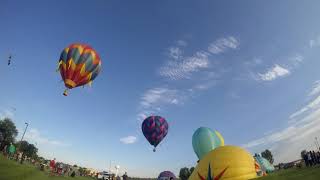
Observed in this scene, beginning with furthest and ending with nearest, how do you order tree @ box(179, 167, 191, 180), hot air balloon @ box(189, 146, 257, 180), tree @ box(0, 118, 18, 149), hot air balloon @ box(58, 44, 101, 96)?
1. tree @ box(0, 118, 18, 149)
2. tree @ box(179, 167, 191, 180)
3. hot air balloon @ box(58, 44, 101, 96)
4. hot air balloon @ box(189, 146, 257, 180)

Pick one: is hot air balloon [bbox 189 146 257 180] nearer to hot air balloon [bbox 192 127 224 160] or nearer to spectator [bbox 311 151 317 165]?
hot air balloon [bbox 192 127 224 160]

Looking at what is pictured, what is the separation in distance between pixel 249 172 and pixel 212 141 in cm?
1449

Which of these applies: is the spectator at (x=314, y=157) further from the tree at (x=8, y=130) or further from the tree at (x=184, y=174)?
the tree at (x=8, y=130)

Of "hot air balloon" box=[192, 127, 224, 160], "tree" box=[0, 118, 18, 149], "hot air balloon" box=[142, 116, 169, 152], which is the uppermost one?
"tree" box=[0, 118, 18, 149]

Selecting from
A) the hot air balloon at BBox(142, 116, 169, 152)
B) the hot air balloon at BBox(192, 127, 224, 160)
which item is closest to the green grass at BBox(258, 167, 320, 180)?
the hot air balloon at BBox(192, 127, 224, 160)

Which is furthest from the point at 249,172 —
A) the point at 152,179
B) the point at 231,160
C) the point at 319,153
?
the point at 152,179

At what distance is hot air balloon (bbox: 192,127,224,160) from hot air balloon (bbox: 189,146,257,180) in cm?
1352

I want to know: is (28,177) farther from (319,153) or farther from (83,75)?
(319,153)

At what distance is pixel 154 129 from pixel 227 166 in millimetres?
38700

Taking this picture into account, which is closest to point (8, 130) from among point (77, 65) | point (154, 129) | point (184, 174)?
point (184, 174)

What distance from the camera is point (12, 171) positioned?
3053 cm

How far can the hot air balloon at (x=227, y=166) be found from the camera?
14588 mm

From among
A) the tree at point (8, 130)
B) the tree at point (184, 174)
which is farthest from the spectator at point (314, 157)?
the tree at point (8, 130)

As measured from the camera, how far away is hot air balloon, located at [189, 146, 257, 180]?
14.6 meters
